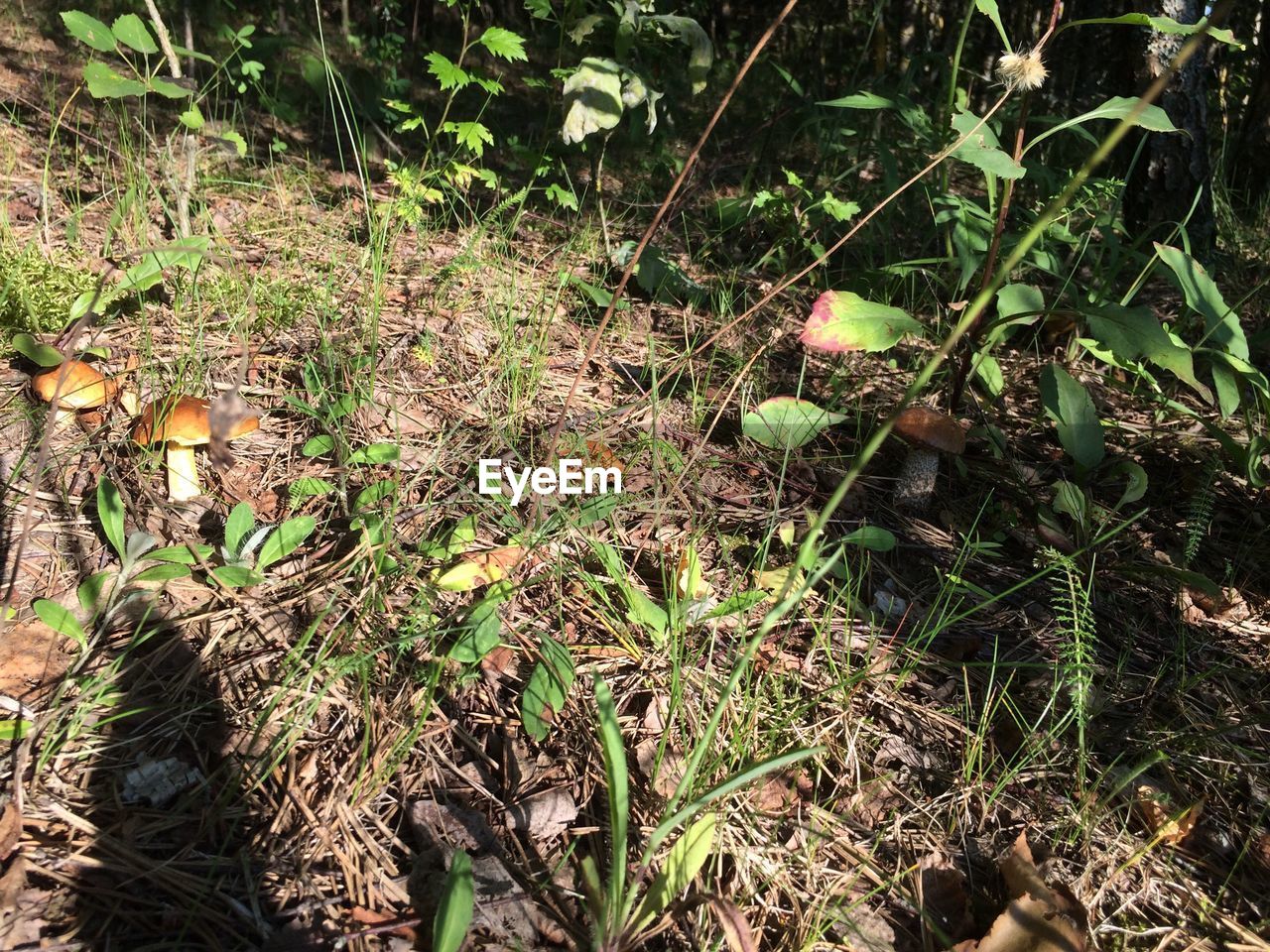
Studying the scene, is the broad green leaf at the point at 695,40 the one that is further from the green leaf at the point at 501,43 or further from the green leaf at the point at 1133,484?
the green leaf at the point at 1133,484

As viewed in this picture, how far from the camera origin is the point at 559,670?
1.53 metres

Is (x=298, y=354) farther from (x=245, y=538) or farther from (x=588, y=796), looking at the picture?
(x=588, y=796)

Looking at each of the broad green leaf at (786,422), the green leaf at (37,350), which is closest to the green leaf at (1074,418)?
the broad green leaf at (786,422)

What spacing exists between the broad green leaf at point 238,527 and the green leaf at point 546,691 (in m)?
0.65

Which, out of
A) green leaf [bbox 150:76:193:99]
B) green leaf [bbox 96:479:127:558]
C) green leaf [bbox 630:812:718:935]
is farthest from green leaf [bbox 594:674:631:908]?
green leaf [bbox 150:76:193:99]

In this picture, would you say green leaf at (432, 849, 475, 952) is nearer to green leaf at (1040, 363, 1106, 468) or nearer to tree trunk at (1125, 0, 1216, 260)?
green leaf at (1040, 363, 1106, 468)

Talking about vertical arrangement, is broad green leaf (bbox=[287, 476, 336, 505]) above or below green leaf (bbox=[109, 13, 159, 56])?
below

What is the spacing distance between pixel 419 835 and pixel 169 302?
5.75 feet

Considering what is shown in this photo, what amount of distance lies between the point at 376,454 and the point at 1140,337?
1851 millimetres

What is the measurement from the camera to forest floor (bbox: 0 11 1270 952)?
127cm

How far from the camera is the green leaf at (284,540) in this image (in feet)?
5.42

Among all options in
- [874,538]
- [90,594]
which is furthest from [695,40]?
[90,594]

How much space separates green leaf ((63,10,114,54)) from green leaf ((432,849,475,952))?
2.41 metres

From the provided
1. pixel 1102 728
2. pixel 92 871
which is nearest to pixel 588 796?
pixel 92 871
